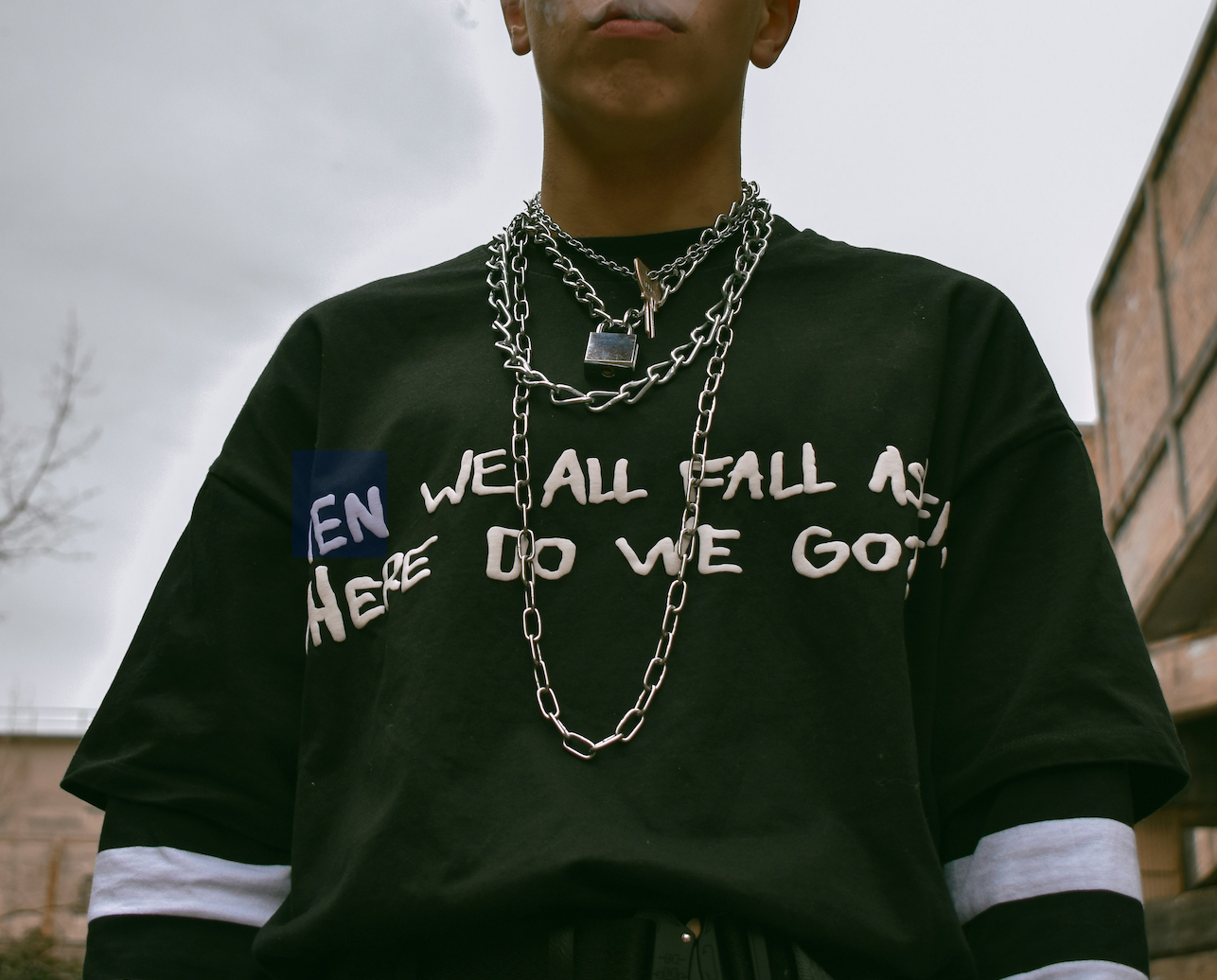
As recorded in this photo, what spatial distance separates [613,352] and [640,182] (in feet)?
1.07

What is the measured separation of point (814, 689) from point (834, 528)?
18cm

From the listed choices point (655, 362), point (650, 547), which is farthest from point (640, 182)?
point (650, 547)

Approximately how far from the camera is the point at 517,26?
2031 mm

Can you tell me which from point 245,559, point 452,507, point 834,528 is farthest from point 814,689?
point 245,559

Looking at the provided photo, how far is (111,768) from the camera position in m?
1.61

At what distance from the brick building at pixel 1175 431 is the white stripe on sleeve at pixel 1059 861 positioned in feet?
23.0

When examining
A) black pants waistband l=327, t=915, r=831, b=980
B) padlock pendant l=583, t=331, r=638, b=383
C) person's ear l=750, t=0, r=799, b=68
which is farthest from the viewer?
person's ear l=750, t=0, r=799, b=68

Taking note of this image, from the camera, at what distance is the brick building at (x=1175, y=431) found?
852cm

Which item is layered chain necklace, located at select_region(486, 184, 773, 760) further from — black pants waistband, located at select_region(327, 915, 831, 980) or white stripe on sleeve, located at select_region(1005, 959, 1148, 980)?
white stripe on sleeve, located at select_region(1005, 959, 1148, 980)

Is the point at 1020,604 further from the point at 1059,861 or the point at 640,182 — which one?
the point at 640,182

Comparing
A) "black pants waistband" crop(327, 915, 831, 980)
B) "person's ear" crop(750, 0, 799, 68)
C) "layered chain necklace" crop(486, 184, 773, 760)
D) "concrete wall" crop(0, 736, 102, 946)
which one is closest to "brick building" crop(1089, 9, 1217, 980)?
"person's ear" crop(750, 0, 799, 68)

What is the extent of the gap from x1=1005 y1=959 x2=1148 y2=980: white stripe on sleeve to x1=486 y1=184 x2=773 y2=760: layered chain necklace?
1.55ft

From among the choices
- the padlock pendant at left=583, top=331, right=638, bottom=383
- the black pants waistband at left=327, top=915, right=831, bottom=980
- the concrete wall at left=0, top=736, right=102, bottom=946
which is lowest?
the concrete wall at left=0, top=736, right=102, bottom=946

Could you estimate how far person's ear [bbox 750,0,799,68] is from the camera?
1971mm
